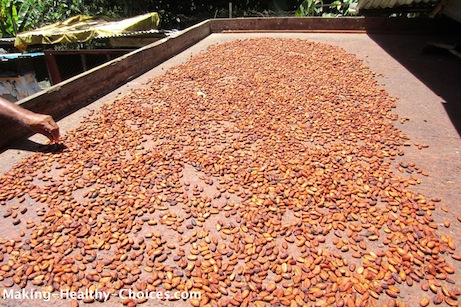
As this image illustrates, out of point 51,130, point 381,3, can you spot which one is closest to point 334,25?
point 381,3

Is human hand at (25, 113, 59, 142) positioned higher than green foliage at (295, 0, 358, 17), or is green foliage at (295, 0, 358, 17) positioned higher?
green foliage at (295, 0, 358, 17)

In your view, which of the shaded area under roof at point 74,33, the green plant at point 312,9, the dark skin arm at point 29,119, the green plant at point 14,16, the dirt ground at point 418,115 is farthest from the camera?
the green plant at point 312,9

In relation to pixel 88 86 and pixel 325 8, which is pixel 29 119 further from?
pixel 325 8

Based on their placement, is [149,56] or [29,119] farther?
[149,56]

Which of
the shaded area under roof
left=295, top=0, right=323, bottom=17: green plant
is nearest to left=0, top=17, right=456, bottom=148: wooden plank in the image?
the shaded area under roof

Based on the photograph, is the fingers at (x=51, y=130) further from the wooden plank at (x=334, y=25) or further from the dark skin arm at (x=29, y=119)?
the wooden plank at (x=334, y=25)

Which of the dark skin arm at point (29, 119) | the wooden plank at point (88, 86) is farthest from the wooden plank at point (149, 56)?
the dark skin arm at point (29, 119)

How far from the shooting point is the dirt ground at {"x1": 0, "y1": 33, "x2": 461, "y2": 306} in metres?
2.03

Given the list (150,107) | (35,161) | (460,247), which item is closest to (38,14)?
(150,107)

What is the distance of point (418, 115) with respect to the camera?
3.31 metres

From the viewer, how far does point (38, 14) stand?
9695 millimetres

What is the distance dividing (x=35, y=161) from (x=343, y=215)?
2.55m

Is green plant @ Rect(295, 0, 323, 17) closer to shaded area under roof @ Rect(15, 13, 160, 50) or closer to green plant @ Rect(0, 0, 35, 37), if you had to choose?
shaded area under roof @ Rect(15, 13, 160, 50)

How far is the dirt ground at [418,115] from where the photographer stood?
2.03m
